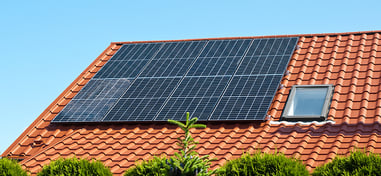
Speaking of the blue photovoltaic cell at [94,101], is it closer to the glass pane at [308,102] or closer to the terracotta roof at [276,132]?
the terracotta roof at [276,132]

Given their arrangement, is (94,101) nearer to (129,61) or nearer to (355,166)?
(129,61)

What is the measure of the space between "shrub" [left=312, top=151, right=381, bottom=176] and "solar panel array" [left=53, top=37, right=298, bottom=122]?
13.2 ft

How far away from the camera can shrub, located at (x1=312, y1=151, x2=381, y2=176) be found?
11109 mm

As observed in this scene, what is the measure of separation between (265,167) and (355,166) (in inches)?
66.5

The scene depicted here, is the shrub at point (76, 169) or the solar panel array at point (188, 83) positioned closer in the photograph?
the shrub at point (76, 169)

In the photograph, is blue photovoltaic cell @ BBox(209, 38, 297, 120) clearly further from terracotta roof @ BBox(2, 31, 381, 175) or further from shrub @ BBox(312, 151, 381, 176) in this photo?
shrub @ BBox(312, 151, 381, 176)

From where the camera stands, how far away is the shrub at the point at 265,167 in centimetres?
1152

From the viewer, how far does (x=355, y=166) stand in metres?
11.3

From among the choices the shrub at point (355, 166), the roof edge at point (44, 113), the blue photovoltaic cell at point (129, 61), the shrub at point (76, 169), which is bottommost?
the shrub at point (76, 169)

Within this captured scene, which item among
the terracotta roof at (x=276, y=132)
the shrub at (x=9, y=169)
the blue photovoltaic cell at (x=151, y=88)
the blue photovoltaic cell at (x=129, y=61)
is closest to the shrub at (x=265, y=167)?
the terracotta roof at (x=276, y=132)

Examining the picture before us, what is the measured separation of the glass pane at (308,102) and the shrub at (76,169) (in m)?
5.41

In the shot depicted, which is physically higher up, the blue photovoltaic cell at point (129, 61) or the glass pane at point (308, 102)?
the blue photovoltaic cell at point (129, 61)

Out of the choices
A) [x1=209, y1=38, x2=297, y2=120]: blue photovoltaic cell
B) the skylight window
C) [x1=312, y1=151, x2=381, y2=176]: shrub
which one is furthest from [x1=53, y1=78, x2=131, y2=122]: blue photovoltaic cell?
[x1=312, y1=151, x2=381, y2=176]: shrub

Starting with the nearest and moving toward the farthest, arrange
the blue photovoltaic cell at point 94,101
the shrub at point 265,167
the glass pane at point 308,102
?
1. the shrub at point 265,167
2. the glass pane at point 308,102
3. the blue photovoltaic cell at point 94,101
